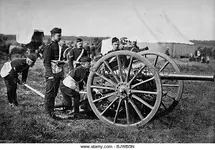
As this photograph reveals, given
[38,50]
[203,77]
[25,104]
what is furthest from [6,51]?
[203,77]

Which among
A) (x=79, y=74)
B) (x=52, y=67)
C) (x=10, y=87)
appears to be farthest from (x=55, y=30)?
(x=10, y=87)

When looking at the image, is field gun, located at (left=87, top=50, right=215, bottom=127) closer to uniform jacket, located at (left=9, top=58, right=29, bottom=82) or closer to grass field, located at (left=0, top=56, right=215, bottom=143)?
grass field, located at (left=0, top=56, right=215, bottom=143)

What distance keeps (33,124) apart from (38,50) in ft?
6.65

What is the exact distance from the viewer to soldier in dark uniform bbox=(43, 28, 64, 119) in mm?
5449

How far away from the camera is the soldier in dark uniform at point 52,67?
5.45m

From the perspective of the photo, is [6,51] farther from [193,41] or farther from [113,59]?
[193,41]

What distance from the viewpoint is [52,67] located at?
5.52m

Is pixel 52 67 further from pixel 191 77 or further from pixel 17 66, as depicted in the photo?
pixel 191 77

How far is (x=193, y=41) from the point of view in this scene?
6562 millimetres

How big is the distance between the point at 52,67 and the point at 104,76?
3.99 feet

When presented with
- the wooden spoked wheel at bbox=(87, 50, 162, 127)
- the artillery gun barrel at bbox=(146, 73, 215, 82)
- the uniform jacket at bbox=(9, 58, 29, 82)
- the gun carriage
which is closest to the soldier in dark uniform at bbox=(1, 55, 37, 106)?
the uniform jacket at bbox=(9, 58, 29, 82)

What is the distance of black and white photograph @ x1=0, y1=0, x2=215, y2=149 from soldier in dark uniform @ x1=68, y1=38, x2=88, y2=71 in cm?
3

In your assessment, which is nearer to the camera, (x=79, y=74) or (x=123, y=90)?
(x=123, y=90)

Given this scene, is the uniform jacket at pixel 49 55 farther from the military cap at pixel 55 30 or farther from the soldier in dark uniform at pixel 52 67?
the military cap at pixel 55 30
